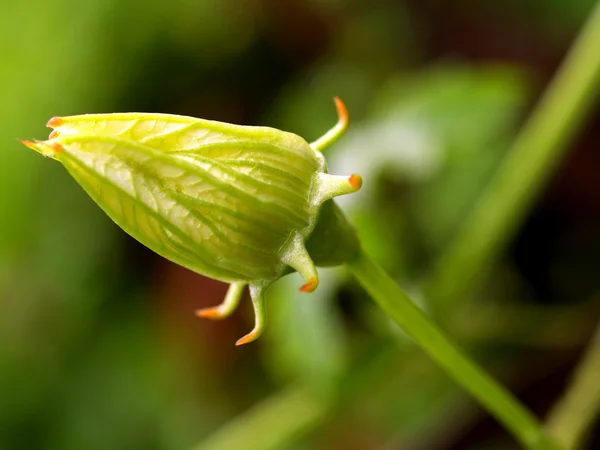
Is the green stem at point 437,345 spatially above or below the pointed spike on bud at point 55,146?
below

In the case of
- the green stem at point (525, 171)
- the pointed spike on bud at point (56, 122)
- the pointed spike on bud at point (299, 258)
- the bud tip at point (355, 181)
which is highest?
the pointed spike on bud at point (56, 122)

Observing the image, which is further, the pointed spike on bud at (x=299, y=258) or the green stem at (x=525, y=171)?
the green stem at (x=525, y=171)

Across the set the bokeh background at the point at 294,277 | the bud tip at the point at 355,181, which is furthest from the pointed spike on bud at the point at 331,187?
the bokeh background at the point at 294,277

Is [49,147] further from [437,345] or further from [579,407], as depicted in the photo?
[579,407]

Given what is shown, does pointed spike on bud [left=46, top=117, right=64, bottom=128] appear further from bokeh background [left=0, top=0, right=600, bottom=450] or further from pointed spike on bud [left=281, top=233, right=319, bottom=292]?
bokeh background [left=0, top=0, right=600, bottom=450]

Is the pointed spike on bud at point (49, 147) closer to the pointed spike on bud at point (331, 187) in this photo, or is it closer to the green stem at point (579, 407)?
the pointed spike on bud at point (331, 187)

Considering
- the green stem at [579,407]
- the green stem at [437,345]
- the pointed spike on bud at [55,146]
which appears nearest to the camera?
the pointed spike on bud at [55,146]

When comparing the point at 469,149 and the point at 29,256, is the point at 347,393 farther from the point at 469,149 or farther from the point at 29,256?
the point at 29,256
